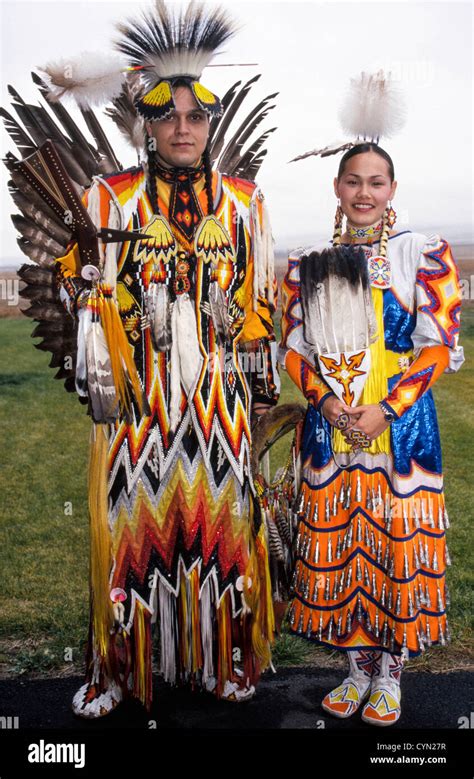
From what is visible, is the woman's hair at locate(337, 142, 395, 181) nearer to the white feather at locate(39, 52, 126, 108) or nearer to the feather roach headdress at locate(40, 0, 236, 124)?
the feather roach headdress at locate(40, 0, 236, 124)

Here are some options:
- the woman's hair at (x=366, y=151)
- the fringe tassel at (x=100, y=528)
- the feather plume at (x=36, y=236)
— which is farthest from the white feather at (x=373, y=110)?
the fringe tassel at (x=100, y=528)

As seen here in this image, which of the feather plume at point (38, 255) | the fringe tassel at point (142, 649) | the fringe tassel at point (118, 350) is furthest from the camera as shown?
the feather plume at point (38, 255)

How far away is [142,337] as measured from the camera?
2.86m

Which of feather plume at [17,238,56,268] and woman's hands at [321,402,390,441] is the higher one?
feather plume at [17,238,56,268]

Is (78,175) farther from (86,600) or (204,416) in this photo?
(86,600)

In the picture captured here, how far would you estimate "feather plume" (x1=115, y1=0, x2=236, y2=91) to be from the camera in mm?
2799

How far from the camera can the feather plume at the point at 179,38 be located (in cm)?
280

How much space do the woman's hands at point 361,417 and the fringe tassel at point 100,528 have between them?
2.67ft

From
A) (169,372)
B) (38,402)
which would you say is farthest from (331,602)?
(38,402)

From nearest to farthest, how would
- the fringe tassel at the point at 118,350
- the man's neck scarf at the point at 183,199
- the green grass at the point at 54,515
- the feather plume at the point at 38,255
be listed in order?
the fringe tassel at the point at 118,350 → the man's neck scarf at the point at 183,199 → the feather plume at the point at 38,255 → the green grass at the point at 54,515

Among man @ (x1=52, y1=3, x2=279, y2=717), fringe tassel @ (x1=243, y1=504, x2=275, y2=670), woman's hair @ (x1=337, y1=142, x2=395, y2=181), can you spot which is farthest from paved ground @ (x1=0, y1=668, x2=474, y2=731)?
woman's hair @ (x1=337, y1=142, x2=395, y2=181)

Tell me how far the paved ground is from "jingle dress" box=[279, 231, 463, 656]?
1.24ft

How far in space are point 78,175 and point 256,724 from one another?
2.25 meters

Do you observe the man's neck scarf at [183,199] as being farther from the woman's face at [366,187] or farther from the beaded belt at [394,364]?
the beaded belt at [394,364]
